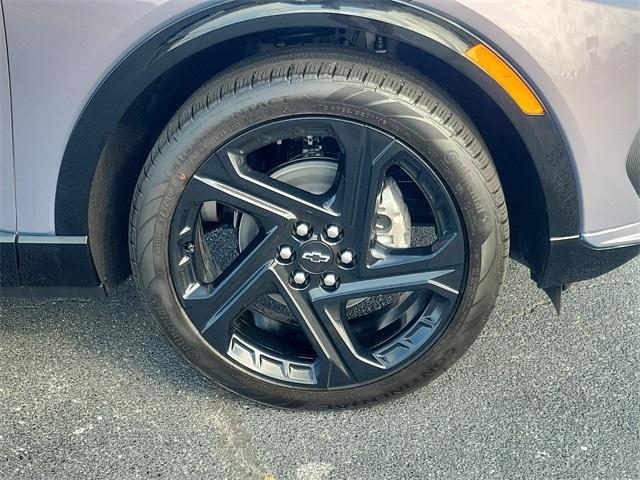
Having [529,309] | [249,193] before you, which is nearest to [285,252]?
[249,193]

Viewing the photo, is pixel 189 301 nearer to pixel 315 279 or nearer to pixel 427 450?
pixel 315 279

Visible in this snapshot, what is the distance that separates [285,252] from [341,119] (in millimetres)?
385

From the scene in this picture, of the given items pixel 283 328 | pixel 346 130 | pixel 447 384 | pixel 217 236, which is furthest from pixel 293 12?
pixel 217 236

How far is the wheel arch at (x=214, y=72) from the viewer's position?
1.75 m

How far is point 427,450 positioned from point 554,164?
0.82 meters

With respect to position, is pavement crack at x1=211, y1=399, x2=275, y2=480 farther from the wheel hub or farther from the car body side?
the car body side

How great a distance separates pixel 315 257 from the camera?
199 centimetres

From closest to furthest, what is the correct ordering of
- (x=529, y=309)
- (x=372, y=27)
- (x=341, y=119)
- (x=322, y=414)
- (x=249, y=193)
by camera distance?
(x=372, y=27) < (x=341, y=119) < (x=249, y=193) < (x=322, y=414) < (x=529, y=309)

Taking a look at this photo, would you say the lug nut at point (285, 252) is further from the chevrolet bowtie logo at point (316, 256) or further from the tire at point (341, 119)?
the tire at point (341, 119)

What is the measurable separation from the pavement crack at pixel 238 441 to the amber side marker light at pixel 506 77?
3.72 feet

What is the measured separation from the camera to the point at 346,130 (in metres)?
1.87

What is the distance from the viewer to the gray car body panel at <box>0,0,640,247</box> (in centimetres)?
173

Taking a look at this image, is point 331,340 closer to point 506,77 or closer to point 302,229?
point 302,229

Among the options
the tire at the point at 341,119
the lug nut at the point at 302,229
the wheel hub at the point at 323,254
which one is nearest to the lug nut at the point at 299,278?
the wheel hub at the point at 323,254
